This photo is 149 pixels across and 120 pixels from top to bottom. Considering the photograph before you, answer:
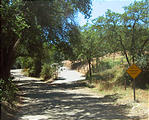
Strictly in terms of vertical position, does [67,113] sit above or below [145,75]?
below

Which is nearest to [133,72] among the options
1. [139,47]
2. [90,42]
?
[139,47]

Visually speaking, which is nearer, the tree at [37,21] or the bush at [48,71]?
the tree at [37,21]

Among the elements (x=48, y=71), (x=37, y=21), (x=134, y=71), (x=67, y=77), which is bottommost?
(x=67, y=77)

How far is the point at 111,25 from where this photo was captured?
50.6ft

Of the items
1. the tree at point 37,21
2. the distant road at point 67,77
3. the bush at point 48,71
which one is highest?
the tree at point 37,21

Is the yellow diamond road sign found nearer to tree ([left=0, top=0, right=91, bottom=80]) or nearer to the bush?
tree ([left=0, top=0, right=91, bottom=80])

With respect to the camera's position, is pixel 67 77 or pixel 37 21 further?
pixel 67 77

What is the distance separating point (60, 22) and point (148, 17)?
6.25 meters

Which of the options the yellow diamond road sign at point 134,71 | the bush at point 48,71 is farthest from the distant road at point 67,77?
the yellow diamond road sign at point 134,71

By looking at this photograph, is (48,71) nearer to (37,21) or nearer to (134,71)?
(37,21)

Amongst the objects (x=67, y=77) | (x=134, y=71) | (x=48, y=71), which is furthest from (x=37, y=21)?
(x=67, y=77)

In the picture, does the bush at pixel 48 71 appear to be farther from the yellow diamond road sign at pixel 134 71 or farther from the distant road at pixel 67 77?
the yellow diamond road sign at pixel 134 71

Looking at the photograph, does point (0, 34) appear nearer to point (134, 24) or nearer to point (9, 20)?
point (9, 20)

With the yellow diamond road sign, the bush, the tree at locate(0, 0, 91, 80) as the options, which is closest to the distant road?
the bush
